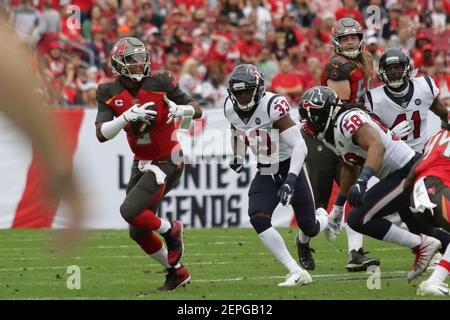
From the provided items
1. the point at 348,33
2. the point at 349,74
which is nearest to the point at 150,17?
the point at 348,33

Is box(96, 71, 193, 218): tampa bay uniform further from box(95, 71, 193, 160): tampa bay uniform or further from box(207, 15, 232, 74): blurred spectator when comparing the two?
box(207, 15, 232, 74): blurred spectator

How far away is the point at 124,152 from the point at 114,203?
65 cm

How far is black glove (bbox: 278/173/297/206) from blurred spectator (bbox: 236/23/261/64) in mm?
8405

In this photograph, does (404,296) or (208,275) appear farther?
(208,275)

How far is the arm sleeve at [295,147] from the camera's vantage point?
19.8 ft

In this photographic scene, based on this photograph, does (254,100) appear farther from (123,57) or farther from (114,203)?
(114,203)

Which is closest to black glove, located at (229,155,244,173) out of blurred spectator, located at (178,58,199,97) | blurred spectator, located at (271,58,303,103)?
blurred spectator, located at (271,58,303,103)

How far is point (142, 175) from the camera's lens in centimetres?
613

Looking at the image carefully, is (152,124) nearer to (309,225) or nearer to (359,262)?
(309,225)

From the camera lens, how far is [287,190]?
579cm

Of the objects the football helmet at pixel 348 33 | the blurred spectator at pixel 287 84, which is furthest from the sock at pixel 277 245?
the blurred spectator at pixel 287 84

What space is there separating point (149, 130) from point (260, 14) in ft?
31.9

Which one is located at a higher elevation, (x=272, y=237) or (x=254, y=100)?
(x=254, y=100)
